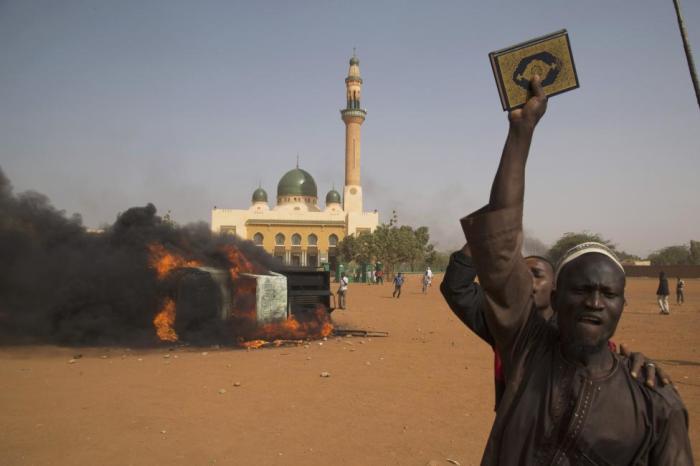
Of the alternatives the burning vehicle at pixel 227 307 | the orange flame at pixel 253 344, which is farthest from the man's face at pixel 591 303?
A: the burning vehicle at pixel 227 307

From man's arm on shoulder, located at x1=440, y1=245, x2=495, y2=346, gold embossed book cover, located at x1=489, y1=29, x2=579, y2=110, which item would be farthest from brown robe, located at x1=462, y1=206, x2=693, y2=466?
gold embossed book cover, located at x1=489, y1=29, x2=579, y2=110

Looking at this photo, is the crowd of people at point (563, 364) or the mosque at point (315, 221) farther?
the mosque at point (315, 221)

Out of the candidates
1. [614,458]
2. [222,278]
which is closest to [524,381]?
[614,458]

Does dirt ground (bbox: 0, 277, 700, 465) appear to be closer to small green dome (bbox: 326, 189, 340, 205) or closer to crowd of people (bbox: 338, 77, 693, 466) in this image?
crowd of people (bbox: 338, 77, 693, 466)

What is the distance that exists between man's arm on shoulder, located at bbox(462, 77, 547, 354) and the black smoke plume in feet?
40.3

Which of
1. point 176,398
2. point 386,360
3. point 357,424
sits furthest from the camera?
point 386,360

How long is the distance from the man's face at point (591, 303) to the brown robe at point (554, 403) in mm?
87

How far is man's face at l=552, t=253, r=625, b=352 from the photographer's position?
1413 mm

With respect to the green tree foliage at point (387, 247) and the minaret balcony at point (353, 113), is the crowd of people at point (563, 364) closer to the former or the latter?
the green tree foliage at point (387, 247)

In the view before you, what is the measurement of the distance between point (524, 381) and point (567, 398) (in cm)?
11

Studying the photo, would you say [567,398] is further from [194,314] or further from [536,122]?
[194,314]

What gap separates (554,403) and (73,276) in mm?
14255

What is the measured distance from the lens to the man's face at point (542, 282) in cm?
Result: 253

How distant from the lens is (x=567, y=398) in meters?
1.42
